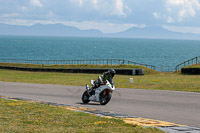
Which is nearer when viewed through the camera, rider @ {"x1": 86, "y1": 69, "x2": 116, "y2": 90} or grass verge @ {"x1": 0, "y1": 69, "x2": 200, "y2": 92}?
rider @ {"x1": 86, "y1": 69, "x2": 116, "y2": 90}

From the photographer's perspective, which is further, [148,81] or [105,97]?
[148,81]

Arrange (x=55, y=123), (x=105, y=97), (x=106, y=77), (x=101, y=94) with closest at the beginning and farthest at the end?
1. (x=55, y=123)
2. (x=106, y=77)
3. (x=105, y=97)
4. (x=101, y=94)

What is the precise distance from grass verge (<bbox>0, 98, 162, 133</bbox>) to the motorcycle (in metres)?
2.94

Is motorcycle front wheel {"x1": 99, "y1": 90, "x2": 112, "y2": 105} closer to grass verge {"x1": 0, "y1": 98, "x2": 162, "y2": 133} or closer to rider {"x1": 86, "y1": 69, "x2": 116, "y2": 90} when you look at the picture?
rider {"x1": 86, "y1": 69, "x2": 116, "y2": 90}

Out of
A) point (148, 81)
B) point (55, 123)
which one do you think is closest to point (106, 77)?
point (55, 123)

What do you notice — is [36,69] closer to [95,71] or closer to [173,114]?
[95,71]

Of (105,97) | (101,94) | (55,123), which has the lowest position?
(55,123)

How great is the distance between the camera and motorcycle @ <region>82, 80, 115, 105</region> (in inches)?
571

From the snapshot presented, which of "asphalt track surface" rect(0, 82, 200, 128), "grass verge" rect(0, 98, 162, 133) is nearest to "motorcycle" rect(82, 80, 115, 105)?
"asphalt track surface" rect(0, 82, 200, 128)

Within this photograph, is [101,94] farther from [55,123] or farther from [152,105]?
[55,123]

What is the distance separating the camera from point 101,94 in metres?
15.3

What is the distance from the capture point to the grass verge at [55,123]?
27.9ft

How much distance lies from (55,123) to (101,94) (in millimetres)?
5689

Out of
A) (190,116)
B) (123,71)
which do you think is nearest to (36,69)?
(123,71)
